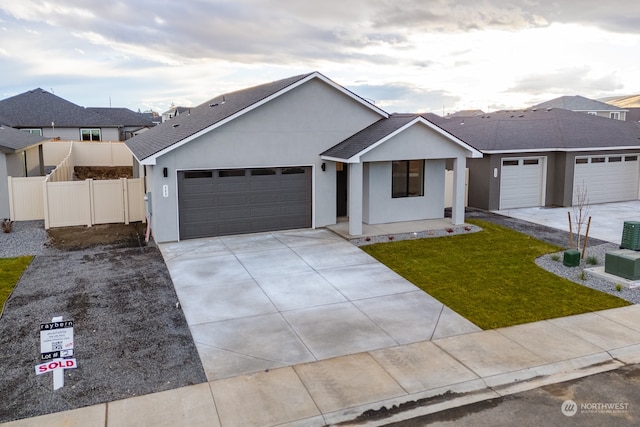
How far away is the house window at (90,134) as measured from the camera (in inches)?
1748

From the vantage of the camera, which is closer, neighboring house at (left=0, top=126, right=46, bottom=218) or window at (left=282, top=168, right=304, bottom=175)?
window at (left=282, top=168, right=304, bottom=175)

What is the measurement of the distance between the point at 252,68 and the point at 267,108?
1402cm

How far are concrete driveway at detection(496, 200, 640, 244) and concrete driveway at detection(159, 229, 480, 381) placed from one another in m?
8.48

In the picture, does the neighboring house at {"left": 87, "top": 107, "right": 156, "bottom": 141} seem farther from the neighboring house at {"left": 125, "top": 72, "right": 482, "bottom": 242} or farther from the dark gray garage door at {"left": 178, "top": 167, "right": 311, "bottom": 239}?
the dark gray garage door at {"left": 178, "top": 167, "right": 311, "bottom": 239}

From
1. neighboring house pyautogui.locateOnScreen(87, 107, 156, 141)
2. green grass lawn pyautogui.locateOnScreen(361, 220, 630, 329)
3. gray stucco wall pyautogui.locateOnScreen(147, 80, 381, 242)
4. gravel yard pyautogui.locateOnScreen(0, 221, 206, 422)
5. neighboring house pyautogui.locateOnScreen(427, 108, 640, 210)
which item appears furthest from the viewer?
neighboring house pyautogui.locateOnScreen(87, 107, 156, 141)

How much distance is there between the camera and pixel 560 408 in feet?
21.8

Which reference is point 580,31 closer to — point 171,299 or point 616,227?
point 616,227

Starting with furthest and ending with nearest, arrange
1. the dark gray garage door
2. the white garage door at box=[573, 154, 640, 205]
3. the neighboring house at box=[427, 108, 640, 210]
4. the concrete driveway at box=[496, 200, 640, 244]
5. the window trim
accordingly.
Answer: the window trim < the white garage door at box=[573, 154, 640, 205] < the neighboring house at box=[427, 108, 640, 210] < the concrete driveway at box=[496, 200, 640, 244] < the dark gray garage door

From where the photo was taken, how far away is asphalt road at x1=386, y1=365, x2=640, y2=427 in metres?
6.32

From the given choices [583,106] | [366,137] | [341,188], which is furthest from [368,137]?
[583,106]

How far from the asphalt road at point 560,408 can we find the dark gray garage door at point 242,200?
432 inches

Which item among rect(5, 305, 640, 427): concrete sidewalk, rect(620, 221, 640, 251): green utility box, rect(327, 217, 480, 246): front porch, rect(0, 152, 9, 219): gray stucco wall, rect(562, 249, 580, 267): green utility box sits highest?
rect(0, 152, 9, 219): gray stucco wall

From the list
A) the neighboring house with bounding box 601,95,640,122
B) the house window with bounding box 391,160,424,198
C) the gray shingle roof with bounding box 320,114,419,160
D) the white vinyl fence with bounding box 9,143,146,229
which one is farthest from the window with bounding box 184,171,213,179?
the neighboring house with bounding box 601,95,640,122

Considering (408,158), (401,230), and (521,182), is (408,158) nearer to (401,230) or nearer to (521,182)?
(401,230)
